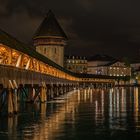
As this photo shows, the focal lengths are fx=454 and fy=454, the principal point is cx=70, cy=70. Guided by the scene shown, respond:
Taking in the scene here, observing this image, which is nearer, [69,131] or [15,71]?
[69,131]

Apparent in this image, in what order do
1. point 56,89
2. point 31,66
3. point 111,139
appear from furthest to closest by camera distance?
point 56,89 → point 31,66 → point 111,139

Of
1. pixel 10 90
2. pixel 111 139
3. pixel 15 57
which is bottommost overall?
pixel 111 139

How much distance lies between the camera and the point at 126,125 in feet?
81.8

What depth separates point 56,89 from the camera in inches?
3317

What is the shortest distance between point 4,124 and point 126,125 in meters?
6.76

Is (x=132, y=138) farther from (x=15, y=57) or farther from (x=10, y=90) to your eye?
(x=15, y=57)

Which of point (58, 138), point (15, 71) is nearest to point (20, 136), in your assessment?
point (58, 138)

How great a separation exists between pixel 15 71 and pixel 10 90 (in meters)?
3.16

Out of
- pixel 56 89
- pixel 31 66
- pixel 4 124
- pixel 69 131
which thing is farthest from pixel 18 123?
pixel 56 89

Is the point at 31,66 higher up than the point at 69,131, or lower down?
higher up

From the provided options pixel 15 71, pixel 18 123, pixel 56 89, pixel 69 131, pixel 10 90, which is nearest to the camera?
pixel 69 131

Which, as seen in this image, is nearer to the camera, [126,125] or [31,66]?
[126,125]

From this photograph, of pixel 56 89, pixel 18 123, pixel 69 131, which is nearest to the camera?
pixel 69 131

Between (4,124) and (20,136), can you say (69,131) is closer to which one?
(20,136)
